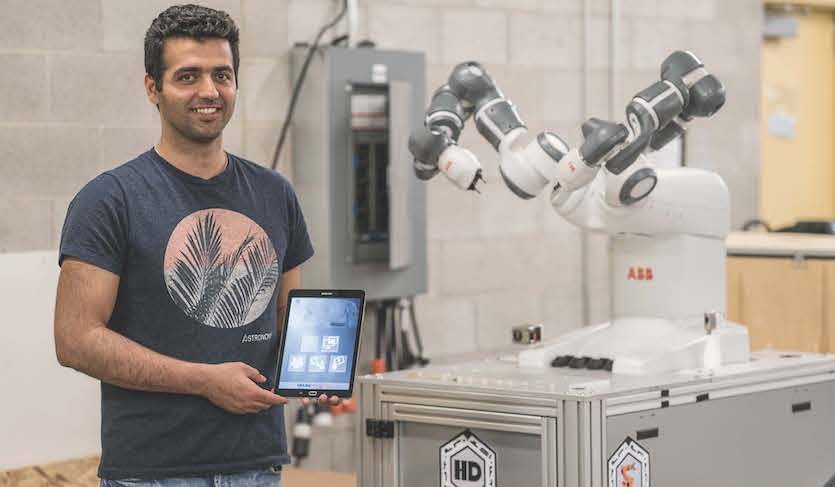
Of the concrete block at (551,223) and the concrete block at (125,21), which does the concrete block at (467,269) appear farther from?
the concrete block at (125,21)

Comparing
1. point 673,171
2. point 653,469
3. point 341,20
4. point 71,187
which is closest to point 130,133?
point 71,187

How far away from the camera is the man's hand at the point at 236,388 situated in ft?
6.58

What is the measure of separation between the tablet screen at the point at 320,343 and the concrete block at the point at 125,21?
2.02 metres

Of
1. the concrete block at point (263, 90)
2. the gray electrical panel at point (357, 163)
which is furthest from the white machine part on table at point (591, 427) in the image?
the concrete block at point (263, 90)

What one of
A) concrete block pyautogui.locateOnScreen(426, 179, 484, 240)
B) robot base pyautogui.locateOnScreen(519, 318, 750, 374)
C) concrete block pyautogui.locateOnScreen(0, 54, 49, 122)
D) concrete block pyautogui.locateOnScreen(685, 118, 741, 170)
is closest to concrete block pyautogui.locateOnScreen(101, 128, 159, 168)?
concrete block pyautogui.locateOnScreen(0, 54, 49, 122)

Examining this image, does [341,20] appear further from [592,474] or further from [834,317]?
[592,474]

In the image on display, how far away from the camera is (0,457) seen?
11.5ft

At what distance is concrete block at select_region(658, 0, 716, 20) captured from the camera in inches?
221

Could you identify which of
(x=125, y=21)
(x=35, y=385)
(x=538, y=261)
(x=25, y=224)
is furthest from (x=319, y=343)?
(x=538, y=261)

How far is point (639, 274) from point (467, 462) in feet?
2.21

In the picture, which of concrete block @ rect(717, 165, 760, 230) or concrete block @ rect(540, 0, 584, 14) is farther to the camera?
concrete block @ rect(717, 165, 760, 230)

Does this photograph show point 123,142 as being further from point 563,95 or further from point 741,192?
point 741,192

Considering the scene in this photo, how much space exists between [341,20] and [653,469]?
234 cm

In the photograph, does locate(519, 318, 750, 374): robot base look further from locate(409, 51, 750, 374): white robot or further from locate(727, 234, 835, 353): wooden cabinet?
locate(727, 234, 835, 353): wooden cabinet
